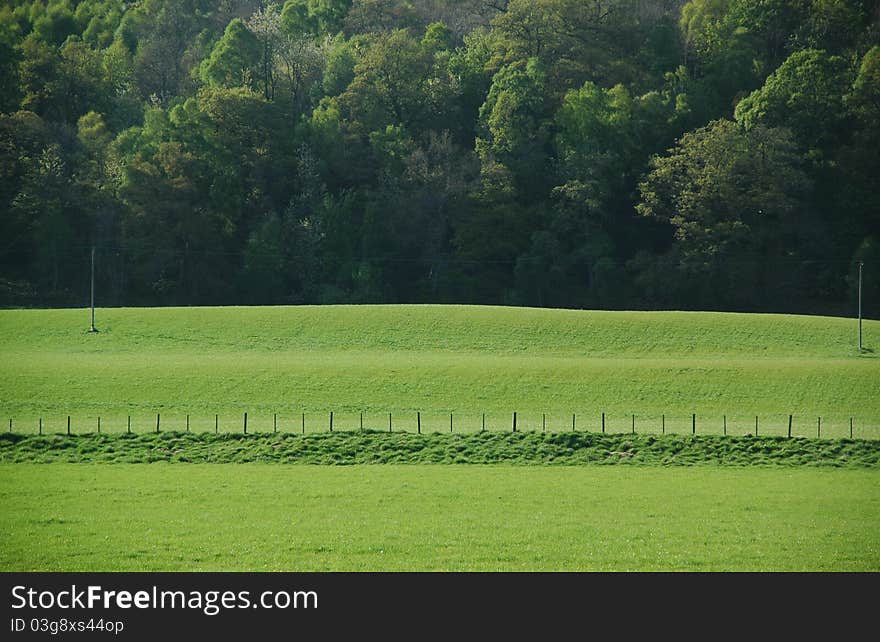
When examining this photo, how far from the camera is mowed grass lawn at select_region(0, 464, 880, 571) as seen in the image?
20062 millimetres

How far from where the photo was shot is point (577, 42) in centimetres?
10275

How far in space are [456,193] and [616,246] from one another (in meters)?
13.6

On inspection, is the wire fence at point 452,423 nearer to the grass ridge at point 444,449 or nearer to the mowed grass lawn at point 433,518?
the grass ridge at point 444,449

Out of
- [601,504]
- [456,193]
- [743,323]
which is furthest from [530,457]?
[456,193]

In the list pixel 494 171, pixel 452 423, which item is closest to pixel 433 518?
pixel 452 423

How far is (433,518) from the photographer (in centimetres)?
2428

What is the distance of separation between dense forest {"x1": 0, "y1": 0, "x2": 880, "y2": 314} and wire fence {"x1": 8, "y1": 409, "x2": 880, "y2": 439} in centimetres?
4458

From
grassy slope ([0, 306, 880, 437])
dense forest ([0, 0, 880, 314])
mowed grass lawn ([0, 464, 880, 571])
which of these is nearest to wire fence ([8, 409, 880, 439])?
grassy slope ([0, 306, 880, 437])

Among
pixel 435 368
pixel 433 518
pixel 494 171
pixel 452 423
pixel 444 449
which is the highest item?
pixel 494 171

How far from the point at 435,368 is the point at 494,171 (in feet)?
149

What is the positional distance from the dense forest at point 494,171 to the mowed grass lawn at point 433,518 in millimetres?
58524

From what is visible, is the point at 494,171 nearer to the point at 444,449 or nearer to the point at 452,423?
the point at 452,423

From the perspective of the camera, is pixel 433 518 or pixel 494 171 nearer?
pixel 433 518

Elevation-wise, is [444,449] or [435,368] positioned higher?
[435,368]
